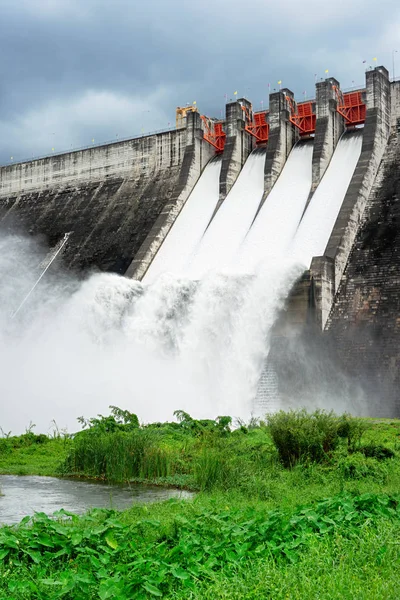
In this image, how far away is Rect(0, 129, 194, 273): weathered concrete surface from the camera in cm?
3038

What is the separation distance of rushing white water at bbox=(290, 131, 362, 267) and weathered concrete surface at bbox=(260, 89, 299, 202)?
2.12 metres

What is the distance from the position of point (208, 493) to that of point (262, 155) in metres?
22.1

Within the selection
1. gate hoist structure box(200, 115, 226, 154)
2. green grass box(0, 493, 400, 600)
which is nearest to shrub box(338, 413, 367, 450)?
green grass box(0, 493, 400, 600)

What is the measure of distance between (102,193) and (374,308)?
56.7 feet

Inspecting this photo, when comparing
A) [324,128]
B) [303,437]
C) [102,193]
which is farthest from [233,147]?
[303,437]

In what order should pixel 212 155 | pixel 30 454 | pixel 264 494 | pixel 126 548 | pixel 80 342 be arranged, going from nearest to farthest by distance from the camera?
pixel 126 548 < pixel 264 494 < pixel 30 454 < pixel 80 342 < pixel 212 155

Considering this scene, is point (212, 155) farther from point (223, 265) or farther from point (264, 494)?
point (264, 494)

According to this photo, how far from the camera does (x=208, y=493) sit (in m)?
9.36

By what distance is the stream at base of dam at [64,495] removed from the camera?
8.49 metres

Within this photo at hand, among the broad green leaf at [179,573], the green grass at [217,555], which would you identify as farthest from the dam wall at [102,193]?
the broad green leaf at [179,573]

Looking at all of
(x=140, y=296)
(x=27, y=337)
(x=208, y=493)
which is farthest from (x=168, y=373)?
(x=208, y=493)

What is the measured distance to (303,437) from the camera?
10.9 metres

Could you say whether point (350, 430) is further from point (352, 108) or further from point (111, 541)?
point (352, 108)

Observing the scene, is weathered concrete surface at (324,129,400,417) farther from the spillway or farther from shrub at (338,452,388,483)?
shrub at (338,452,388,483)
